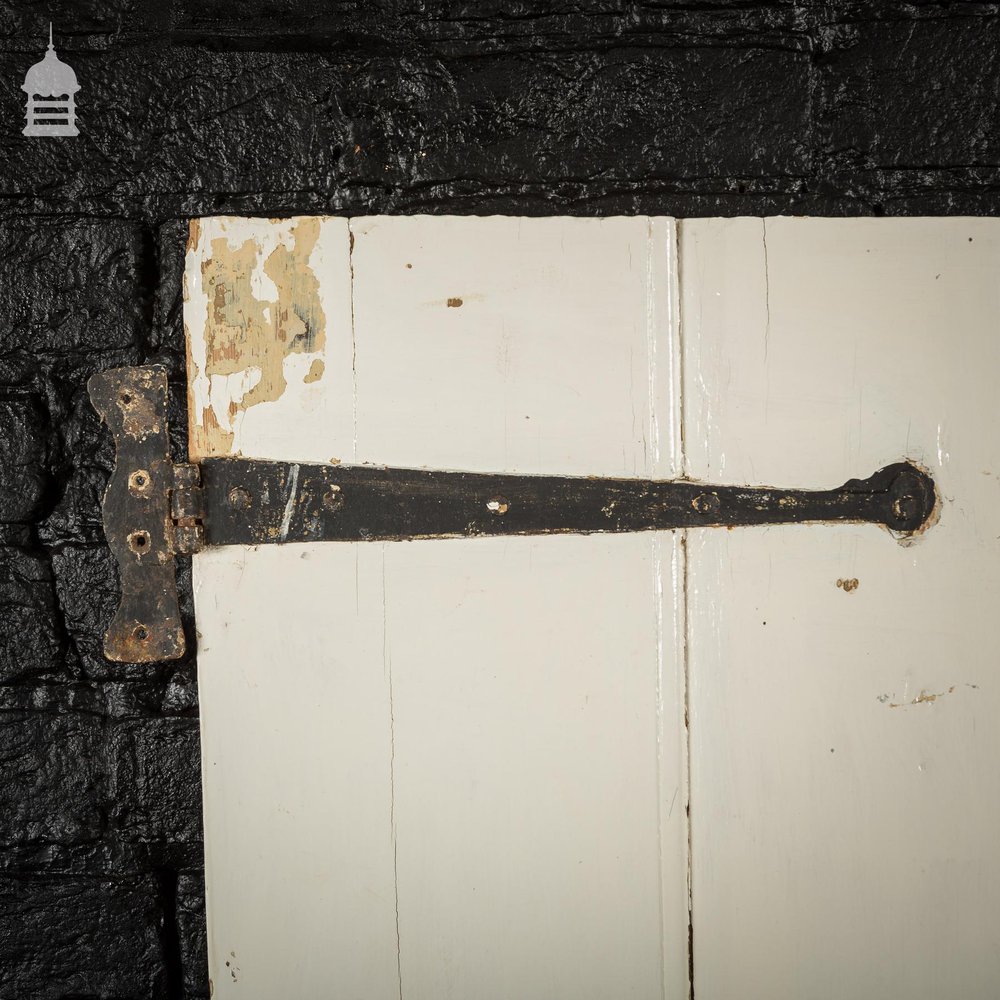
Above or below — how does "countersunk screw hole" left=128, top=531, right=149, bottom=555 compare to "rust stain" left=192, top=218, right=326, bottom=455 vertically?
below

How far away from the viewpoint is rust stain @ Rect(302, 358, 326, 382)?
0.74 m

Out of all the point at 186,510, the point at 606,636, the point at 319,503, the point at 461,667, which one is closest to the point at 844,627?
the point at 606,636

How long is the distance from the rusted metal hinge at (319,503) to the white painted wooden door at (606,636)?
17mm

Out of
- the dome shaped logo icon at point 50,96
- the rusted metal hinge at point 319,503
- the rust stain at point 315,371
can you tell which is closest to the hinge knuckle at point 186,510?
the rusted metal hinge at point 319,503

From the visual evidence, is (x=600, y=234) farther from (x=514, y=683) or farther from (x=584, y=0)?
(x=514, y=683)

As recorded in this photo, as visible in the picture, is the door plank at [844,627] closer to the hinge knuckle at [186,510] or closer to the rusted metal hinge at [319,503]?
the rusted metal hinge at [319,503]

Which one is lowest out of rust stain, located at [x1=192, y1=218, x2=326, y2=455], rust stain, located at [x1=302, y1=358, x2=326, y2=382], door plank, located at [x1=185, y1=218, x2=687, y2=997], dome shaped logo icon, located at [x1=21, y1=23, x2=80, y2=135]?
door plank, located at [x1=185, y1=218, x2=687, y2=997]

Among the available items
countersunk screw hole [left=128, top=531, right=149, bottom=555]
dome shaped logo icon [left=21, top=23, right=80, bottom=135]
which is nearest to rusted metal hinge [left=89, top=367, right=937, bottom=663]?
countersunk screw hole [left=128, top=531, right=149, bottom=555]

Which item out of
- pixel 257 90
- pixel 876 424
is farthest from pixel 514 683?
pixel 257 90

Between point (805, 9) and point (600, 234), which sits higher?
point (805, 9)

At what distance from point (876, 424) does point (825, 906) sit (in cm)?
47

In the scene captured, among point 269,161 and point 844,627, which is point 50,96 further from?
point 844,627

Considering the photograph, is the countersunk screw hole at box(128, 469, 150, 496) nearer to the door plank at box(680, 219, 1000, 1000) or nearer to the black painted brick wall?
the black painted brick wall

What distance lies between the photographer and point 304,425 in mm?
735
